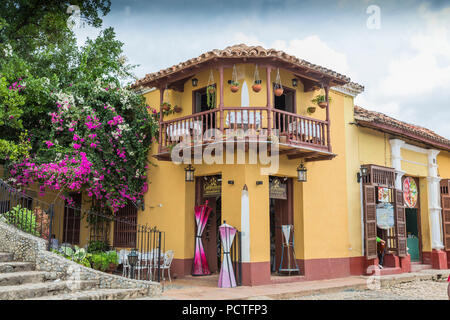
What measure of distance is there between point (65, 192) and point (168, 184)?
3402 mm

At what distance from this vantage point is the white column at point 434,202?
1521cm

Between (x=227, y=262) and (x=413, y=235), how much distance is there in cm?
941

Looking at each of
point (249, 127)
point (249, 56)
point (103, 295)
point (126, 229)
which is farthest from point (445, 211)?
point (103, 295)

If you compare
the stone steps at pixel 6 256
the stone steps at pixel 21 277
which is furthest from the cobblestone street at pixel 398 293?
the stone steps at pixel 6 256

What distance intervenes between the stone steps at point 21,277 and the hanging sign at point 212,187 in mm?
5018

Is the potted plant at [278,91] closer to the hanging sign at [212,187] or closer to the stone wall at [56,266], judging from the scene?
the hanging sign at [212,187]

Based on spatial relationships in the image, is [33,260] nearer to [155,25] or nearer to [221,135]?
[221,135]

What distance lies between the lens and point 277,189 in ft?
37.9

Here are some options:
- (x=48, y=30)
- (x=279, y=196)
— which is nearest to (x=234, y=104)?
(x=279, y=196)

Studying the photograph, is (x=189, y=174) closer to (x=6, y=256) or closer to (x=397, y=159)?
(x=6, y=256)

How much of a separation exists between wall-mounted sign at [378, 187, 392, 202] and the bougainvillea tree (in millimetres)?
7188

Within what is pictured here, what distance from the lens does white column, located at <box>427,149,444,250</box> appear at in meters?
15.2

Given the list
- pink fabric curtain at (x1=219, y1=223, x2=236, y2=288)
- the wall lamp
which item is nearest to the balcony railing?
pink fabric curtain at (x1=219, y1=223, x2=236, y2=288)

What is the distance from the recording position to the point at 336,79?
11406mm
